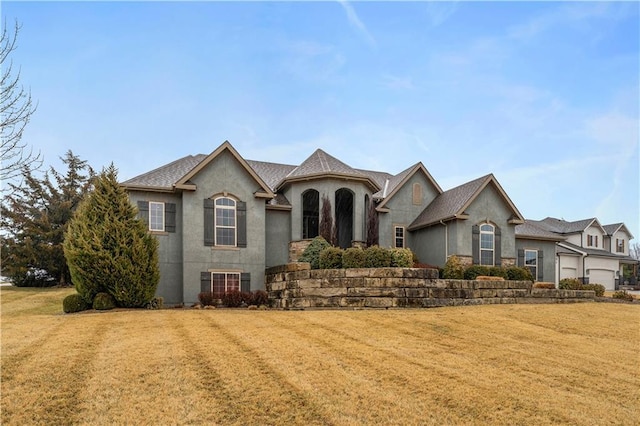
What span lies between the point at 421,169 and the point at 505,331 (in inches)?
600

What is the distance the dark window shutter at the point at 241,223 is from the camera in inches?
802

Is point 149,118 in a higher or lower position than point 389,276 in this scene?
higher

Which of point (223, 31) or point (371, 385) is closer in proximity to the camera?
point (371, 385)

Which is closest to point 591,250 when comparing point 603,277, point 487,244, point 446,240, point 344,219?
point 603,277

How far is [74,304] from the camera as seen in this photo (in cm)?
1636

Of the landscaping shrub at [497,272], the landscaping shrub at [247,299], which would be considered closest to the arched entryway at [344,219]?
the landscaping shrub at [497,272]

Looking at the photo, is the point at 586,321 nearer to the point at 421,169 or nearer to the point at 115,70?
the point at 421,169

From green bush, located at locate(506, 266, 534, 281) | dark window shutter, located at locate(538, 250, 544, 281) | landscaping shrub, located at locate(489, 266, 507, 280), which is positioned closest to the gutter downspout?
landscaping shrub, located at locate(489, 266, 507, 280)

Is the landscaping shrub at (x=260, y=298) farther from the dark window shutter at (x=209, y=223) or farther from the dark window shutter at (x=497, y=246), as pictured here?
the dark window shutter at (x=497, y=246)

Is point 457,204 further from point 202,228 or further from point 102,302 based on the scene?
point 102,302

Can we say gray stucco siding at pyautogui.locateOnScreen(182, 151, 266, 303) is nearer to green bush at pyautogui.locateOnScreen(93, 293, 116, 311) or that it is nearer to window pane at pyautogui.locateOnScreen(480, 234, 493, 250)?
green bush at pyautogui.locateOnScreen(93, 293, 116, 311)

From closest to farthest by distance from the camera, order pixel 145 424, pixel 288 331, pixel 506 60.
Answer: pixel 145 424 < pixel 288 331 < pixel 506 60

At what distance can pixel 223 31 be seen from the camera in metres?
15.9

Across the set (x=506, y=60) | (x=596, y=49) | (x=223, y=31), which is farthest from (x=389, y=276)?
(x=223, y=31)
